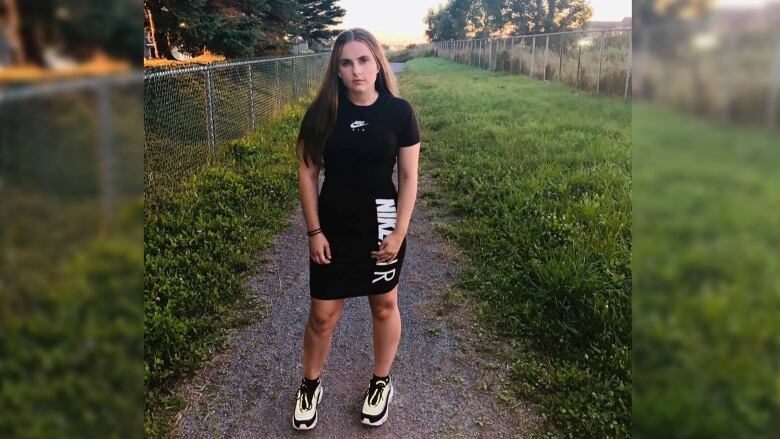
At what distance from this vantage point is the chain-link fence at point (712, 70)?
0.43m

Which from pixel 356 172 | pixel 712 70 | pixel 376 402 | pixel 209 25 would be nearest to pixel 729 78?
pixel 712 70

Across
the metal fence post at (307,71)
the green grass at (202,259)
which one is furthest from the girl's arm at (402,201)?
the metal fence post at (307,71)

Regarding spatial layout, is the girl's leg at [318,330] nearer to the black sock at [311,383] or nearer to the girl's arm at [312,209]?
the black sock at [311,383]

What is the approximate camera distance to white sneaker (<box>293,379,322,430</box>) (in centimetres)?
260

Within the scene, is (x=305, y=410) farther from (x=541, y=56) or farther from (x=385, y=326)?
(x=541, y=56)

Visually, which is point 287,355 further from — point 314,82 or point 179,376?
point 314,82

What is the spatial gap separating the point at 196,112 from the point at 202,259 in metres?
3.52

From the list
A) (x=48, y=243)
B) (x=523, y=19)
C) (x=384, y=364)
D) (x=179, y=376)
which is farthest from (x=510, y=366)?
(x=523, y=19)

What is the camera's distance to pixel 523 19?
9.90 metres

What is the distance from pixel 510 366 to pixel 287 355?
125cm

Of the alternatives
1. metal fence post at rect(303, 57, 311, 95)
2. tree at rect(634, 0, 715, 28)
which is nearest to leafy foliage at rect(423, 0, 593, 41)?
metal fence post at rect(303, 57, 311, 95)

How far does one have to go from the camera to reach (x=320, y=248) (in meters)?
2.36

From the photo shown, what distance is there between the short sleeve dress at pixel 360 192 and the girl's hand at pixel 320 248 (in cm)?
2

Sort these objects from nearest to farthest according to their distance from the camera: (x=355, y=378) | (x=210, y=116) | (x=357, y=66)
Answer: (x=357, y=66)
(x=355, y=378)
(x=210, y=116)
